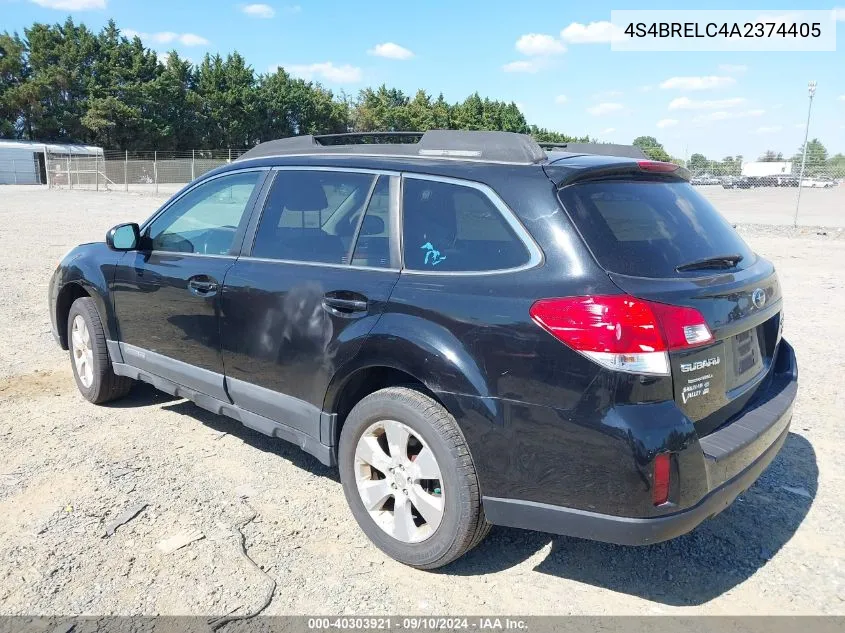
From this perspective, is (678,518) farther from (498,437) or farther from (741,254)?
(741,254)

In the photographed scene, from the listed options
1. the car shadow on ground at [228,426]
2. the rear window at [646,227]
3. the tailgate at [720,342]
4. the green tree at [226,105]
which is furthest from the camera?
the green tree at [226,105]

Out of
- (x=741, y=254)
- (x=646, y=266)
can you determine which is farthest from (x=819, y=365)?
(x=646, y=266)

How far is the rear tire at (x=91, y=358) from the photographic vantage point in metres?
4.77

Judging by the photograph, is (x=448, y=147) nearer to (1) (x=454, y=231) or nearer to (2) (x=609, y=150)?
(1) (x=454, y=231)

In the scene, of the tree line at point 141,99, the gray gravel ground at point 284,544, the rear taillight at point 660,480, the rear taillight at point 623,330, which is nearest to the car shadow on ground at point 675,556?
the gray gravel ground at point 284,544

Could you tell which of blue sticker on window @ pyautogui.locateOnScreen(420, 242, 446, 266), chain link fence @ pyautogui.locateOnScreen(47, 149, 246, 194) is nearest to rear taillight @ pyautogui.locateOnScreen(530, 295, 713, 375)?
A: blue sticker on window @ pyautogui.locateOnScreen(420, 242, 446, 266)

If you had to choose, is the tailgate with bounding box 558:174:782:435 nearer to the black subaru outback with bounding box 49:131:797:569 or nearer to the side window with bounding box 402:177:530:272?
Result: the black subaru outback with bounding box 49:131:797:569

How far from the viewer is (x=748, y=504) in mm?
3555

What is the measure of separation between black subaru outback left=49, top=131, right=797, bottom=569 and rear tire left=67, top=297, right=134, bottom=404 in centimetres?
128

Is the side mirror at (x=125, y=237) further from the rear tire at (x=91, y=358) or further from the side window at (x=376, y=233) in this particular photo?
the side window at (x=376, y=233)

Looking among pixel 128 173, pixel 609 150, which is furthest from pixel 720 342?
pixel 128 173

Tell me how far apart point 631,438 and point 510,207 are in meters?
1.03

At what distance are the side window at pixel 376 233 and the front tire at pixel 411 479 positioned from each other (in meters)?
0.63

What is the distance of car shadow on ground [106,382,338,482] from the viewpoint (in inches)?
160
